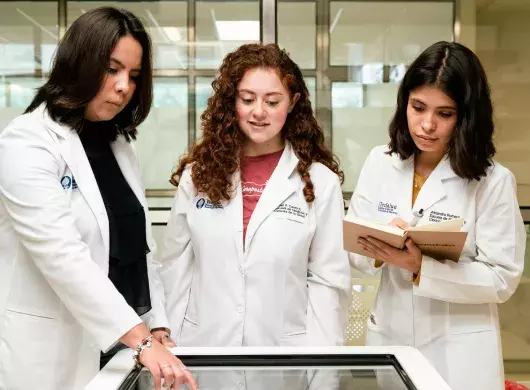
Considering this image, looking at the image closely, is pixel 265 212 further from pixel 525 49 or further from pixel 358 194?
pixel 525 49

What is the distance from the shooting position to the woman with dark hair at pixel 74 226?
1239 mm

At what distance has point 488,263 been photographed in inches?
65.7

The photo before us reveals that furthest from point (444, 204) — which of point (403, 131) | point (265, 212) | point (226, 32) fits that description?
point (226, 32)

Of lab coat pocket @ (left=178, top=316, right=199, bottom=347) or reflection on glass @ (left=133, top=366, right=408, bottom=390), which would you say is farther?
lab coat pocket @ (left=178, top=316, right=199, bottom=347)

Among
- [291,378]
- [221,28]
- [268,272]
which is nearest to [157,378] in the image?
[291,378]

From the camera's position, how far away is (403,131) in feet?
6.07

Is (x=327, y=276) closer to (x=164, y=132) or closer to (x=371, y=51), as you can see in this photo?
(x=164, y=132)

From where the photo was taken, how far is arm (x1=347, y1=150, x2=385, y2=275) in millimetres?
1836

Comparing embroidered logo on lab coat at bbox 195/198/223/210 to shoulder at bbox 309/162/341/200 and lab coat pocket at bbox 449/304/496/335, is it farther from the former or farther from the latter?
lab coat pocket at bbox 449/304/496/335

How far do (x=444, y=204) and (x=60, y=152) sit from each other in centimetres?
109

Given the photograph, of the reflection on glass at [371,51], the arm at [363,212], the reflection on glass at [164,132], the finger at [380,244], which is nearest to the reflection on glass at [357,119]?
the reflection on glass at [371,51]

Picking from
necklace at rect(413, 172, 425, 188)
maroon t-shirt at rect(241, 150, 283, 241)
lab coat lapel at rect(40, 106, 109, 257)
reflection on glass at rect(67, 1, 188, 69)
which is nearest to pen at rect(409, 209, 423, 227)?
necklace at rect(413, 172, 425, 188)

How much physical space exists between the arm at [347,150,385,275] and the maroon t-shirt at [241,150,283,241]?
11.7 inches

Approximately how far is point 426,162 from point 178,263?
0.85 metres
